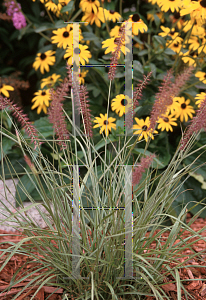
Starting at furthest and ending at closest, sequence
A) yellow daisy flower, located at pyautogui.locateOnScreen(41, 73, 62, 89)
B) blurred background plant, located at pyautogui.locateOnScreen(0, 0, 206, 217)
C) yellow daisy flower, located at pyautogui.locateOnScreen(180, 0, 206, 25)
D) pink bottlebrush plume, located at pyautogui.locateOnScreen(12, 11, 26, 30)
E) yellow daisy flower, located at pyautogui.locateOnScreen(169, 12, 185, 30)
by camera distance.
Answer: yellow daisy flower, located at pyautogui.locateOnScreen(169, 12, 185, 30) → pink bottlebrush plume, located at pyautogui.locateOnScreen(12, 11, 26, 30) → yellow daisy flower, located at pyautogui.locateOnScreen(41, 73, 62, 89) → blurred background plant, located at pyautogui.locateOnScreen(0, 0, 206, 217) → yellow daisy flower, located at pyautogui.locateOnScreen(180, 0, 206, 25)

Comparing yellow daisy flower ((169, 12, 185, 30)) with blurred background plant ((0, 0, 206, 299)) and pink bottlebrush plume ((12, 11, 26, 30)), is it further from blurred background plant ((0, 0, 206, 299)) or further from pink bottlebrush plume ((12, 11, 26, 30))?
pink bottlebrush plume ((12, 11, 26, 30))

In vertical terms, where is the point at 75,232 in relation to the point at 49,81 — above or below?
below

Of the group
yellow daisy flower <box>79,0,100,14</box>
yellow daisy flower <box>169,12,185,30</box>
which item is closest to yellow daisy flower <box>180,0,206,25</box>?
yellow daisy flower <box>79,0,100,14</box>

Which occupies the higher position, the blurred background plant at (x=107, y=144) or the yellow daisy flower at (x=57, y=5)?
the yellow daisy flower at (x=57, y=5)

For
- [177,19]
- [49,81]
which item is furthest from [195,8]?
[49,81]

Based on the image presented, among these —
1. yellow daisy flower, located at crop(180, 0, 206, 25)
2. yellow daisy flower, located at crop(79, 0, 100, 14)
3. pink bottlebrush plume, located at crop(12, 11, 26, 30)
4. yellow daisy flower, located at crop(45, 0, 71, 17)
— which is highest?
pink bottlebrush plume, located at crop(12, 11, 26, 30)

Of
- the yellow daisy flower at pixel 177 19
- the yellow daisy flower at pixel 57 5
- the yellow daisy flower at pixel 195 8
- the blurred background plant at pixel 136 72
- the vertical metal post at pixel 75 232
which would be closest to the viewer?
the vertical metal post at pixel 75 232

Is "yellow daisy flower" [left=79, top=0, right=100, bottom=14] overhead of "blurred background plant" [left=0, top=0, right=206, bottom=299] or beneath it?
overhead

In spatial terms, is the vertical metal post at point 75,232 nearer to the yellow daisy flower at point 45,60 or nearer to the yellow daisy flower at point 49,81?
the yellow daisy flower at point 49,81

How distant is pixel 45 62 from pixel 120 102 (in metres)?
1.08

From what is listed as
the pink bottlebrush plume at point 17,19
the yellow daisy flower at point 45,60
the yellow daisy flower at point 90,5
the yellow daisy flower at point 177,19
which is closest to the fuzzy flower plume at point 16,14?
the pink bottlebrush plume at point 17,19

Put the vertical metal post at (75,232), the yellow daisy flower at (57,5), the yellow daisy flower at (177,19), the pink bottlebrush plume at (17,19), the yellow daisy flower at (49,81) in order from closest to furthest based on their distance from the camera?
the vertical metal post at (75,232) → the yellow daisy flower at (57,5) → the yellow daisy flower at (49,81) → the pink bottlebrush plume at (17,19) → the yellow daisy flower at (177,19)

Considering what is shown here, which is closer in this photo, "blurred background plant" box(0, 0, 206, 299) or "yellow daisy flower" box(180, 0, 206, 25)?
"blurred background plant" box(0, 0, 206, 299)

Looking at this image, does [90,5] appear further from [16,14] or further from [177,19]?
[177,19]
